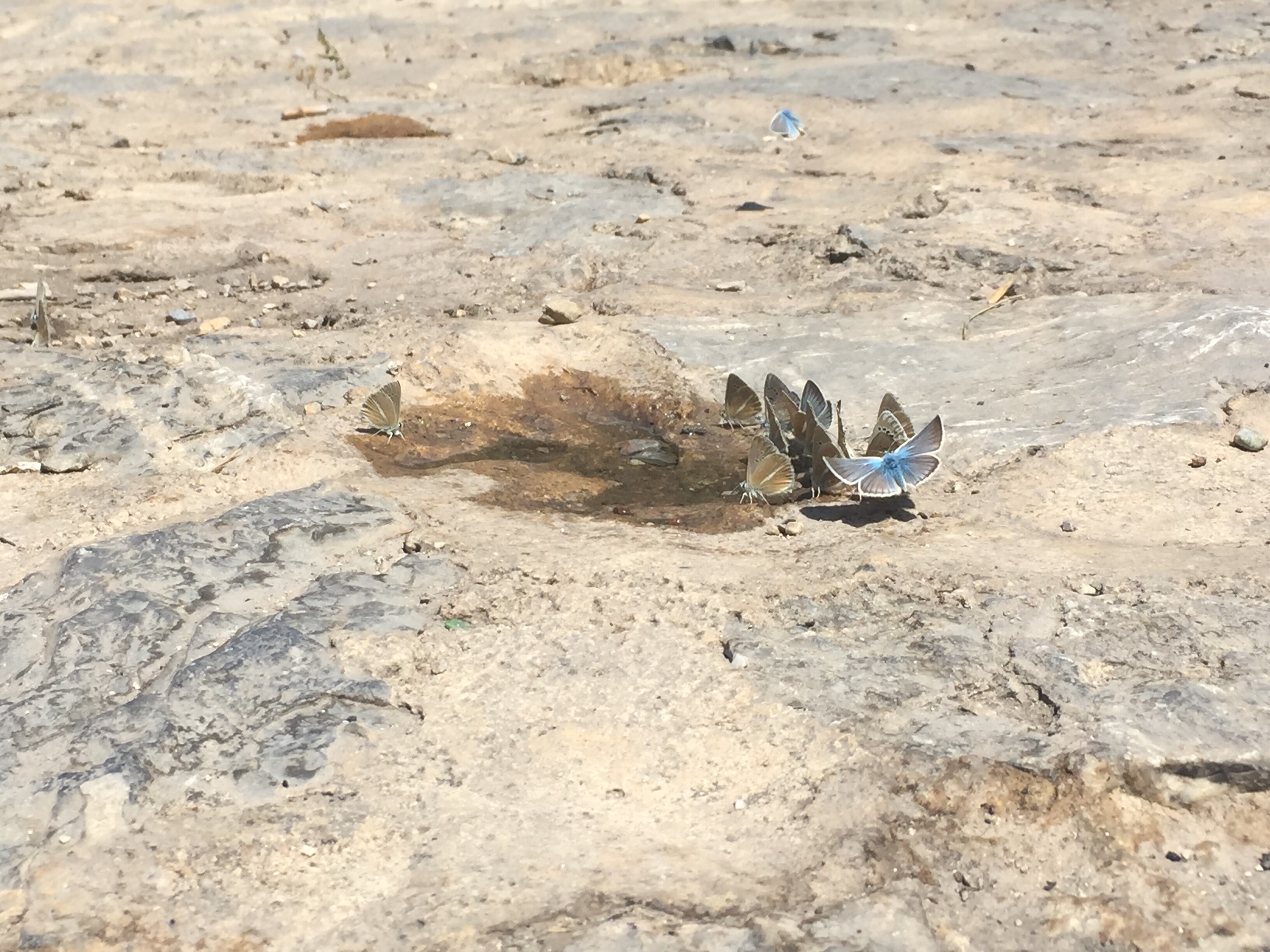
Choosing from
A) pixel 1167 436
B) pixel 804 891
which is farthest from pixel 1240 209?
pixel 804 891

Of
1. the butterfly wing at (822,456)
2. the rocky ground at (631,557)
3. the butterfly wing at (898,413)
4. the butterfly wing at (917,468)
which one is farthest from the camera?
the butterfly wing at (898,413)

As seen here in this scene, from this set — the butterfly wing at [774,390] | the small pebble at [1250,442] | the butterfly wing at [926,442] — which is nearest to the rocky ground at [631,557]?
the small pebble at [1250,442]

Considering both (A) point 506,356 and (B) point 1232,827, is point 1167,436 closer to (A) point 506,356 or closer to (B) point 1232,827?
(B) point 1232,827

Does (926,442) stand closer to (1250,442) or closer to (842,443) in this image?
(842,443)

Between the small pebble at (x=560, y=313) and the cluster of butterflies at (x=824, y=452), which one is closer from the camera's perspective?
the cluster of butterflies at (x=824, y=452)

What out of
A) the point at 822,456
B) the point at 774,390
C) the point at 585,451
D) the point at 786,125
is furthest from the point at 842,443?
the point at 786,125

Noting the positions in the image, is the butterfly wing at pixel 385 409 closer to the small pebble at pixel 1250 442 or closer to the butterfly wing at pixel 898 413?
the butterfly wing at pixel 898 413
